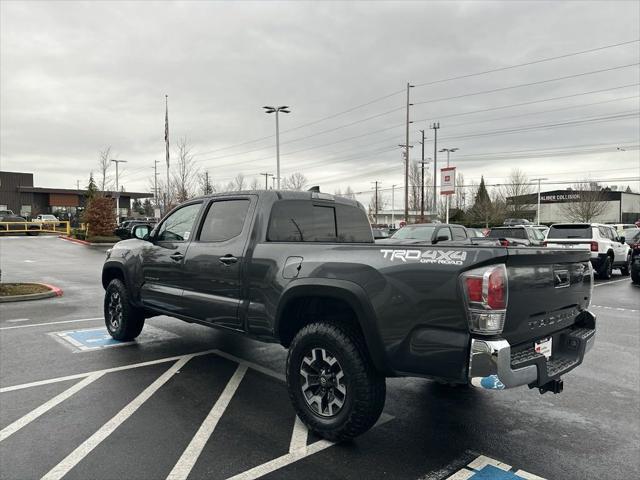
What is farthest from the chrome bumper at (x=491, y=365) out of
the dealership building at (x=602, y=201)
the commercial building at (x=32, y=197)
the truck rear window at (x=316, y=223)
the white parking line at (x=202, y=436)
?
the dealership building at (x=602, y=201)

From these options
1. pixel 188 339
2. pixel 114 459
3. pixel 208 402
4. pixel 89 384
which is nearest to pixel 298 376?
pixel 208 402

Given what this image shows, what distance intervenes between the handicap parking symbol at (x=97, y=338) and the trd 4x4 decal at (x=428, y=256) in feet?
15.6

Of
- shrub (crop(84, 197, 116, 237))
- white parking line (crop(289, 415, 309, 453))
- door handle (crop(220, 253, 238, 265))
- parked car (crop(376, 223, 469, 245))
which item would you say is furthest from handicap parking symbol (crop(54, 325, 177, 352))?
shrub (crop(84, 197, 116, 237))

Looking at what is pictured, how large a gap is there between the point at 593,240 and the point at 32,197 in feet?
226

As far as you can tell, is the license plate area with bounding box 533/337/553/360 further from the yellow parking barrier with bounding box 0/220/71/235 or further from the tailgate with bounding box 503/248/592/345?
the yellow parking barrier with bounding box 0/220/71/235

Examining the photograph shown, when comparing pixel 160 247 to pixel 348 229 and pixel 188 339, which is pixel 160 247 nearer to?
pixel 188 339

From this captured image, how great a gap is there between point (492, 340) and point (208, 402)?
9.09 ft

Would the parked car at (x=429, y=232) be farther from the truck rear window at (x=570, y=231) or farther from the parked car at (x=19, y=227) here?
the parked car at (x=19, y=227)

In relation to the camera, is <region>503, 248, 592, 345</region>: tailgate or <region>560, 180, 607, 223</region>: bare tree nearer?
<region>503, 248, 592, 345</region>: tailgate

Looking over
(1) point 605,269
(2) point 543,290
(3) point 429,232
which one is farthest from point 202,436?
(1) point 605,269

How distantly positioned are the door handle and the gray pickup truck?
0.04 ft

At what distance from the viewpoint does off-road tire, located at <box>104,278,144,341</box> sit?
257 inches

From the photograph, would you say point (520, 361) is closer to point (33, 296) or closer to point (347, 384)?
point (347, 384)

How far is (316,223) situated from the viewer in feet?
16.4
